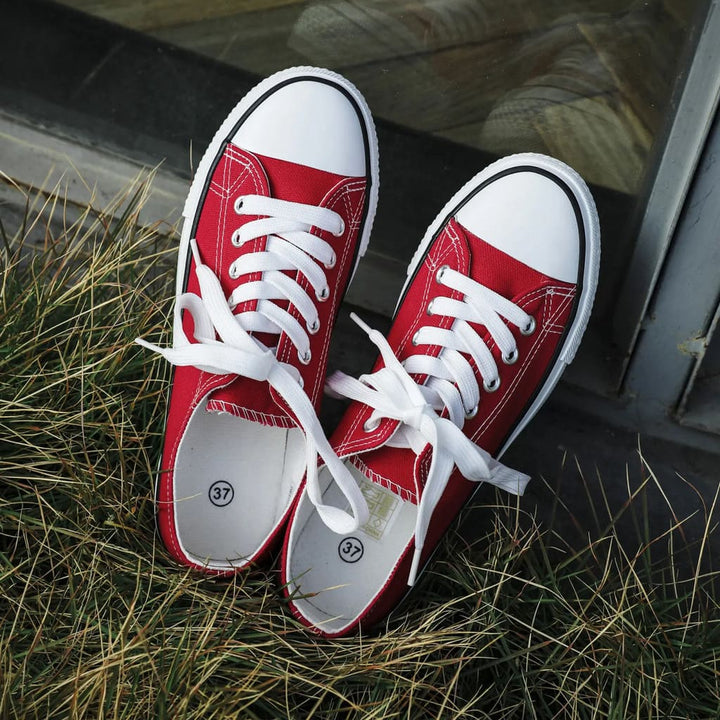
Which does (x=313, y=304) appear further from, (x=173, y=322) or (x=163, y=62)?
(x=163, y=62)

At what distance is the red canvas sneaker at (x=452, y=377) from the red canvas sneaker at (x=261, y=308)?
0.07m

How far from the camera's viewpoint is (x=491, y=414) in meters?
1.25

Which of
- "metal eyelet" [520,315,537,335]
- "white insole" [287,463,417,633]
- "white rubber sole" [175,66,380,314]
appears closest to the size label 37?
"white insole" [287,463,417,633]

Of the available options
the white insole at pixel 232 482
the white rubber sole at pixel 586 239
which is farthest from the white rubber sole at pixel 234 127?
the white insole at pixel 232 482

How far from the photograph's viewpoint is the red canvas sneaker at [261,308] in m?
1.14

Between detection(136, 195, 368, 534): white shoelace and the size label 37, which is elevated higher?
detection(136, 195, 368, 534): white shoelace

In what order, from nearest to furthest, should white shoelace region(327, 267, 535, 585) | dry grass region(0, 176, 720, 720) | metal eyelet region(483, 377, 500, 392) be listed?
dry grass region(0, 176, 720, 720)
white shoelace region(327, 267, 535, 585)
metal eyelet region(483, 377, 500, 392)

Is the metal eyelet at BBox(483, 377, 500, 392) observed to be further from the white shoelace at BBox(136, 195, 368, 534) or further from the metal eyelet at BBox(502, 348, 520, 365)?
the white shoelace at BBox(136, 195, 368, 534)

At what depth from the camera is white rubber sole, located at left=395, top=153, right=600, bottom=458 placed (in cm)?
124

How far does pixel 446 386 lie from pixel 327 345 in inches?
7.9

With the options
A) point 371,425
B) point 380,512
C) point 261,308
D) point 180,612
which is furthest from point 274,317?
point 180,612

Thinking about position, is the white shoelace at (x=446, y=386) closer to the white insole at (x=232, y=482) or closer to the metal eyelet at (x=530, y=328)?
the metal eyelet at (x=530, y=328)

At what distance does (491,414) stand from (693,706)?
18.8 inches

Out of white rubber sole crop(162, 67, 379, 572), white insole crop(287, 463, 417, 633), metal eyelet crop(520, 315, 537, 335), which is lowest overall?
white insole crop(287, 463, 417, 633)
